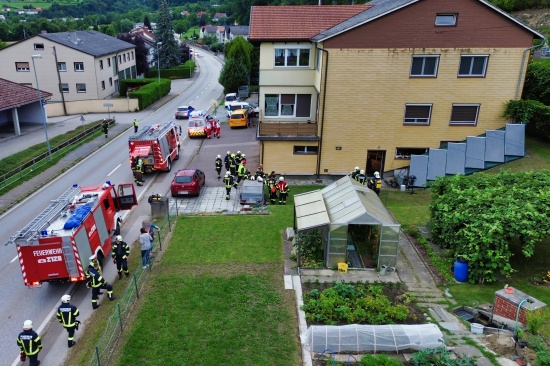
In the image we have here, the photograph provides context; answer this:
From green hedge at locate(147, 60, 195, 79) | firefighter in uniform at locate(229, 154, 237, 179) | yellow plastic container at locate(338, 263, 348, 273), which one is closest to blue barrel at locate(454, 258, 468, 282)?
yellow plastic container at locate(338, 263, 348, 273)

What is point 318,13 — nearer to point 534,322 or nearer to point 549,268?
point 549,268

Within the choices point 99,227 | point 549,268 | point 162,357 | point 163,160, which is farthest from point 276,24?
point 162,357

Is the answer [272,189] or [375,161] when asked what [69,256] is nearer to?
[272,189]

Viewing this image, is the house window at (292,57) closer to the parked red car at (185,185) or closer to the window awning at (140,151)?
the parked red car at (185,185)

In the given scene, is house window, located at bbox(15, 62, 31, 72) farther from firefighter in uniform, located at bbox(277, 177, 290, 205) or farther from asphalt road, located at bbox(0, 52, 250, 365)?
firefighter in uniform, located at bbox(277, 177, 290, 205)

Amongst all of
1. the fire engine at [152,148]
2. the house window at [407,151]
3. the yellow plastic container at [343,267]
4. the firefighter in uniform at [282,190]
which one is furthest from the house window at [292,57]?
the yellow plastic container at [343,267]

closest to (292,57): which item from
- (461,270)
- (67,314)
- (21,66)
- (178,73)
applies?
(461,270)
